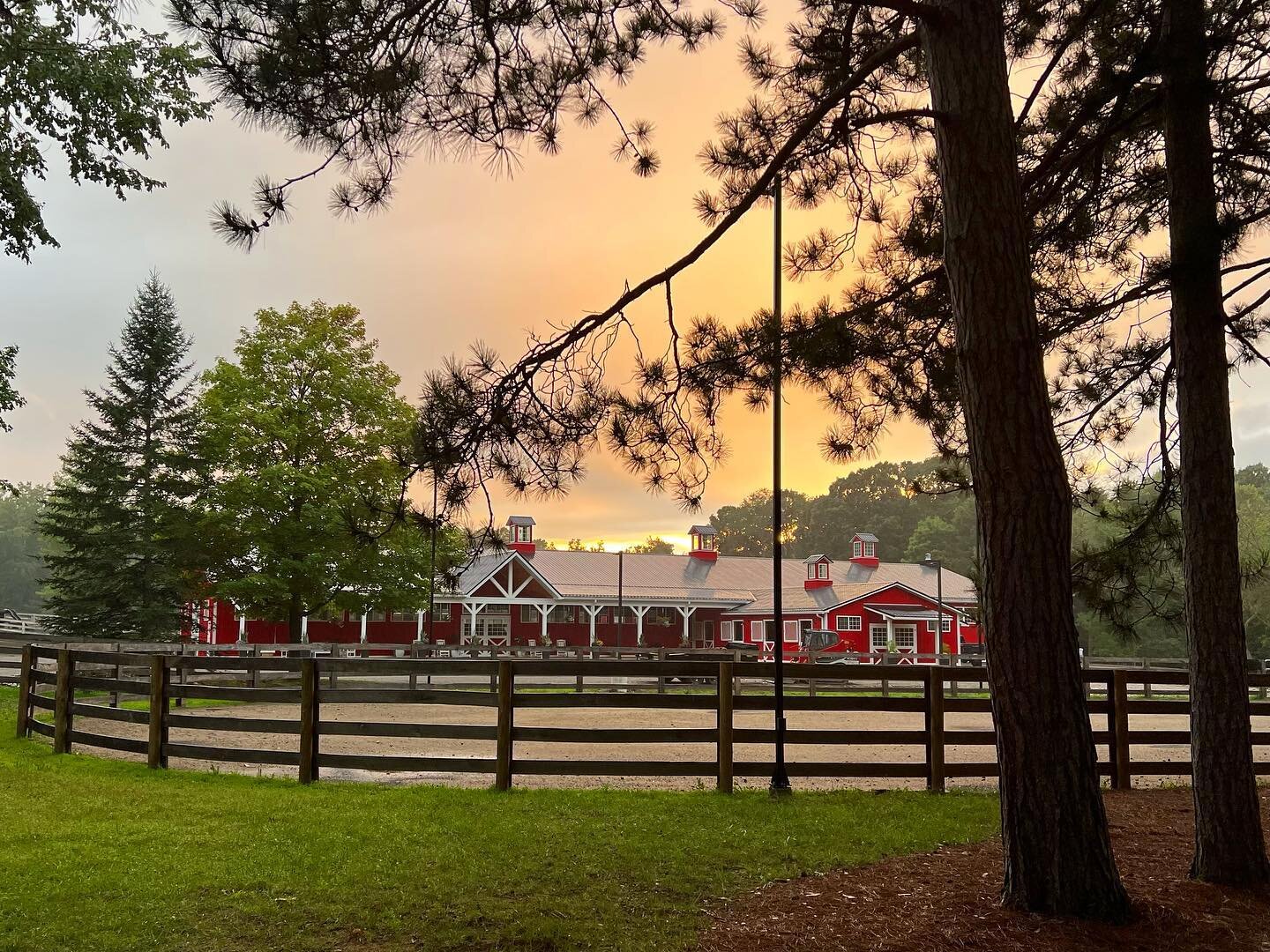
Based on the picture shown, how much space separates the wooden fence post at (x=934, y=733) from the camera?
28.8 ft

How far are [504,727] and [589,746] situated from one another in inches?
227

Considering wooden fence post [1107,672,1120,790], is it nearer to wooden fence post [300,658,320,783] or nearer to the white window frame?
wooden fence post [300,658,320,783]

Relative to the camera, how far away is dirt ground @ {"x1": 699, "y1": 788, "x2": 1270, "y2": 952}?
14.6ft

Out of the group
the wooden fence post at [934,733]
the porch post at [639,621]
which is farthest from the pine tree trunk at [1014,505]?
the porch post at [639,621]

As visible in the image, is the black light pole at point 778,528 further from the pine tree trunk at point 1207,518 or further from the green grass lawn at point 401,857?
the pine tree trunk at point 1207,518

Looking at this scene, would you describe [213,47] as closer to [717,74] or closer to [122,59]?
[717,74]

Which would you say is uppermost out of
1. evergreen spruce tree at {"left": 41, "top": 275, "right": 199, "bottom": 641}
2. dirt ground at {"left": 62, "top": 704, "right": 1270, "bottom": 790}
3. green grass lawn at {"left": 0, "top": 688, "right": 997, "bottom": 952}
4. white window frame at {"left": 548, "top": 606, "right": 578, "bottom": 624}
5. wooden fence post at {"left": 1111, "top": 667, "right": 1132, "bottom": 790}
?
evergreen spruce tree at {"left": 41, "top": 275, "right": 199, "bottom": 641}

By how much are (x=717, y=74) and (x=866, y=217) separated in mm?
1593

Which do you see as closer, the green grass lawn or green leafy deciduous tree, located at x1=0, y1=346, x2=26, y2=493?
the green grass lawn

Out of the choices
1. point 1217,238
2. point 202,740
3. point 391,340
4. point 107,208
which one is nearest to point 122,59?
point 107,208

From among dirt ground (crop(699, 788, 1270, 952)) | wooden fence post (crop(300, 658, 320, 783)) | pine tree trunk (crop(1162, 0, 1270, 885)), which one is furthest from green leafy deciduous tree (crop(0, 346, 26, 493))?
pine tree trunk (crop(1162, 0, 1270, 885))

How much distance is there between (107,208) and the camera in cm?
1859

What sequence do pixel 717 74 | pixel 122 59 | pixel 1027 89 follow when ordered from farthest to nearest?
pixel 122 59, pixel 1027 89, pixel 717 74

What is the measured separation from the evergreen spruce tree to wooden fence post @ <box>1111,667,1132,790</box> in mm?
24381
